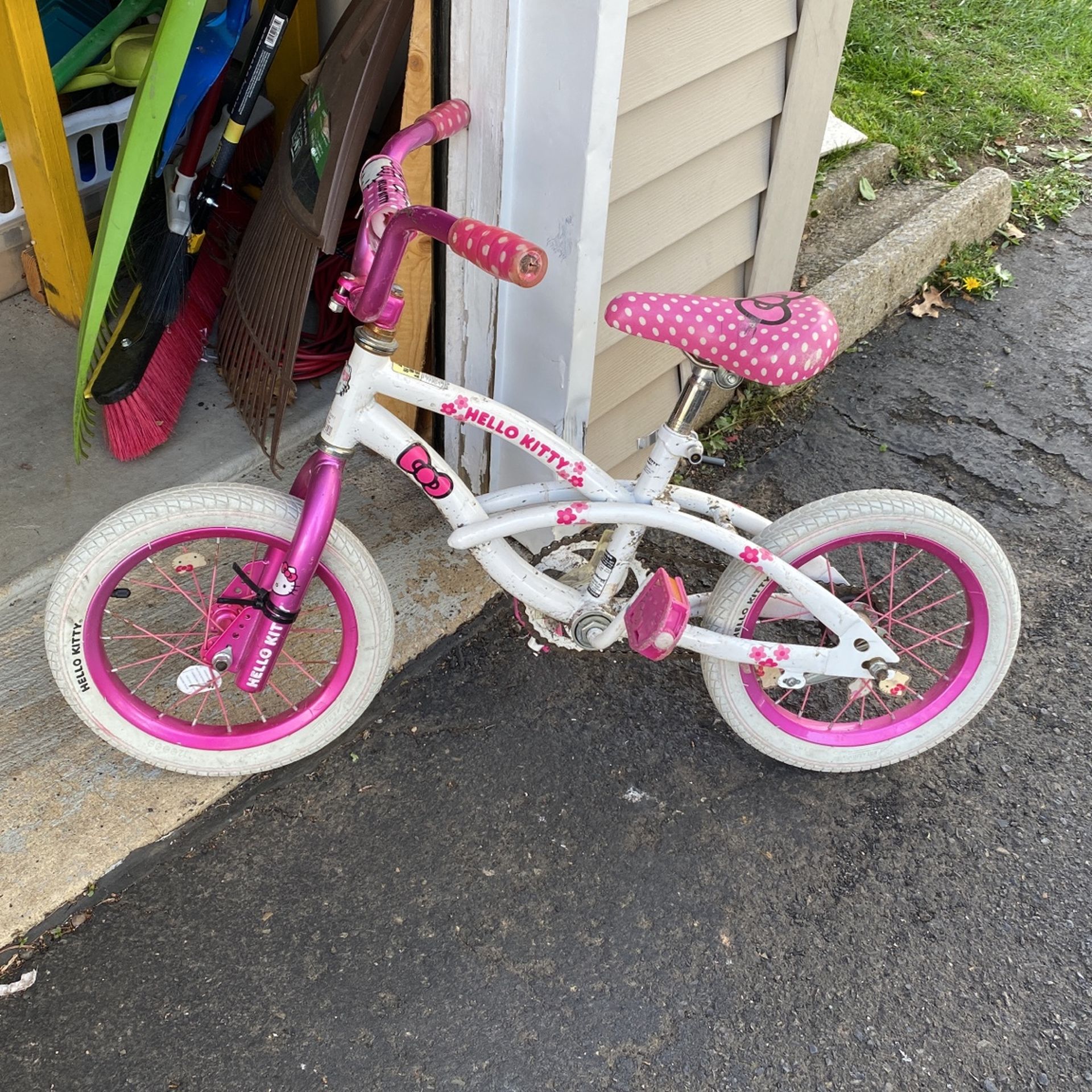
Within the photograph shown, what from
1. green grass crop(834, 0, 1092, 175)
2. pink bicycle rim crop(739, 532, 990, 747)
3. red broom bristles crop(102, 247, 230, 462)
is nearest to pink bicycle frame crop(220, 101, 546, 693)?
red broom bristles crop(102, 247, 230, 462)

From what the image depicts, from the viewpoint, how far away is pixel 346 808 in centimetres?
213

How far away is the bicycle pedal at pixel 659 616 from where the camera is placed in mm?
1933

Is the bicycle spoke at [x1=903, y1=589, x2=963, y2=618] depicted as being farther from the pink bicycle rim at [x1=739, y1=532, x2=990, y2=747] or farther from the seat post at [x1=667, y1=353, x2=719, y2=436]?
the seat post at [x1=667, y1=353, x2=719, y2=436]

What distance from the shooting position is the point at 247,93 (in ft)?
7.98

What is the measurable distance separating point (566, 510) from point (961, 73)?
3837 mm

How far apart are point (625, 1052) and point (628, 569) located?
88cm

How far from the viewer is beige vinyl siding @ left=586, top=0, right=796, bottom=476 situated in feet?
6.95

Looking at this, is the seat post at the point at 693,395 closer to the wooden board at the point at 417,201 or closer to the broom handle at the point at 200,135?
the wooden board at the point at 417,201

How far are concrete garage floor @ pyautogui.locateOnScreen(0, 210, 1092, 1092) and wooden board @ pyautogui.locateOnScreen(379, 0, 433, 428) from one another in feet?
2.13

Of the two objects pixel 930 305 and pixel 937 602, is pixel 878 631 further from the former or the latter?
pixel 930 305

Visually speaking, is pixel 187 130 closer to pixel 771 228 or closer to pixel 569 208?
pixel 569 208

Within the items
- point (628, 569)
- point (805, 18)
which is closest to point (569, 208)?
point (628, 569)

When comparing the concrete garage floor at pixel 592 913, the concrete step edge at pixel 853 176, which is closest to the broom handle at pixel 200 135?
the concrete garage floor at pixel 592 913

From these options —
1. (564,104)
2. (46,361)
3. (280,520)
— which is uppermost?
(564,104)
